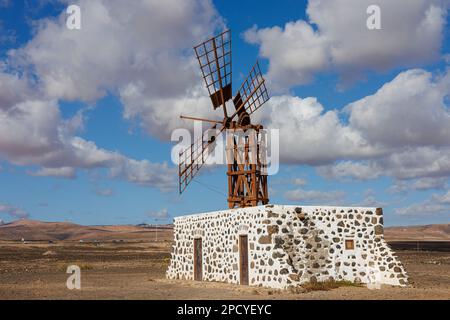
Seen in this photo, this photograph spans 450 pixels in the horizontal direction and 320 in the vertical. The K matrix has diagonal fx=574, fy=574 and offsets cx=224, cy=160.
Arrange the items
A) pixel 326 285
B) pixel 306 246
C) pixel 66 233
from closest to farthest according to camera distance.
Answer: pixel 326 285, pixel 306 246, pixel 66 233

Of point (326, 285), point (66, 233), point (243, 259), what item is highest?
point (243, 259)

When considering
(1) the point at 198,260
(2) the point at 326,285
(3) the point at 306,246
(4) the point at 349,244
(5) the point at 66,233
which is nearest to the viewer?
(2) the point at 326,285

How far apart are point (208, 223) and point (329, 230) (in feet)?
17.0

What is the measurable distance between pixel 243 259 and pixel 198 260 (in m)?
3.82

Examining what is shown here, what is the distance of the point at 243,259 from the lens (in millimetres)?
20266

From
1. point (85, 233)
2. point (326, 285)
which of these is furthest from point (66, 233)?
point (326, 285)

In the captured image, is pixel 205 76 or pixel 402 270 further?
pixel 205 76

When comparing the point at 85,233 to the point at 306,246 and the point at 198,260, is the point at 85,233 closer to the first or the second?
the point at 198,260

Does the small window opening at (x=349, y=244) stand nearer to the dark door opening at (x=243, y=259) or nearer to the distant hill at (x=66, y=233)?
the dark door opening at (x=243, y=259)

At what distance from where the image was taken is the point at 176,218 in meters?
25.9

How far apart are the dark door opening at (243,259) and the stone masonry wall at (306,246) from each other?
0.64ft

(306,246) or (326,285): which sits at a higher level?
(306,246)
